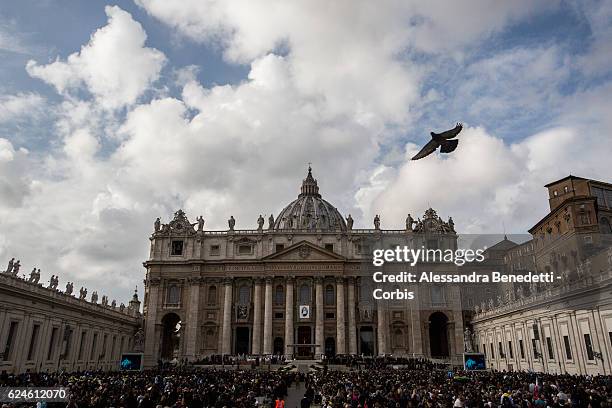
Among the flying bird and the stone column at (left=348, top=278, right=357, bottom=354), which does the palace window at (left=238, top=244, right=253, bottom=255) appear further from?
the flying bird

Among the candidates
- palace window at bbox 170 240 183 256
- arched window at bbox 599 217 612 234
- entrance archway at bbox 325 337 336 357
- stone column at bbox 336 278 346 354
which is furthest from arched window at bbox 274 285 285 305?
arched window at bbox 599 217 612 234

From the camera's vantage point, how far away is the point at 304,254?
68500 millimetres

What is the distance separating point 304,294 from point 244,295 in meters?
8.29

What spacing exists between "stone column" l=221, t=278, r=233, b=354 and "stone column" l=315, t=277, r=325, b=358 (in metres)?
11.4

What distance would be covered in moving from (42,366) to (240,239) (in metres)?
33.5

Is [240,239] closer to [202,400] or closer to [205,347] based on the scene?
[205,347]

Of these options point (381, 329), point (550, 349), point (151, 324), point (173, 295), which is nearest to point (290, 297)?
point (381, 329)

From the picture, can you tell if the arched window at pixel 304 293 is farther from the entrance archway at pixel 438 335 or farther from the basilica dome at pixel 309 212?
the basilica dome at pixel 309 212

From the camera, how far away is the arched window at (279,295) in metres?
68.2

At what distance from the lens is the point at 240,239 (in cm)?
7100

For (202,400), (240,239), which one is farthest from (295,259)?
(202,400)

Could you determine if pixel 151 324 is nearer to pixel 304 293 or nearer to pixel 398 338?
pixel 304 293

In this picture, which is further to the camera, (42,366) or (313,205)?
(313,205)

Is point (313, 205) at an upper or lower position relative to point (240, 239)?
upper
